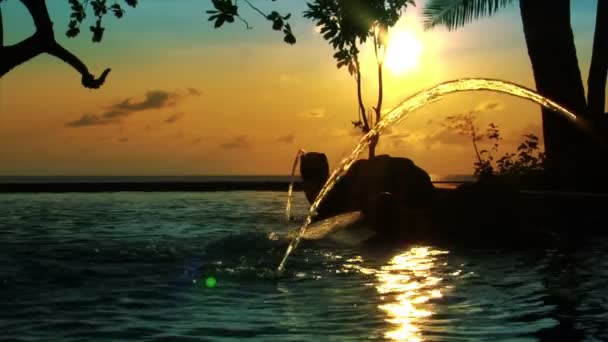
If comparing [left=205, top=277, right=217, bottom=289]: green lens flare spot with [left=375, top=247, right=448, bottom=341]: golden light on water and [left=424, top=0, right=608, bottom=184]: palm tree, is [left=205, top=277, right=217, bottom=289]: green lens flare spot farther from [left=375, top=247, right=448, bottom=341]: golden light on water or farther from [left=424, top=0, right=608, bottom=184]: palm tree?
[left=424, top=0, right=608, bottom=184]: palm tree

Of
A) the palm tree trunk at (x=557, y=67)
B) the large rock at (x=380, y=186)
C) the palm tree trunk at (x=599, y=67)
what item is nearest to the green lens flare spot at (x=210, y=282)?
the large rock at (x=380, y=186)

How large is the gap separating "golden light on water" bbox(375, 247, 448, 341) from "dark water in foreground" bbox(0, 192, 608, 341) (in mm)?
17

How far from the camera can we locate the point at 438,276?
11961 millimetres

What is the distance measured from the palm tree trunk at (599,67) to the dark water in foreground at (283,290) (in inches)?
374

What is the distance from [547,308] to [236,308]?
319cm

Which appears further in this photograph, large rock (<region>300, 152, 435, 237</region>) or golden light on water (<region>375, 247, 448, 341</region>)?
large rock (<region>300, 152, 435, 237</region>)

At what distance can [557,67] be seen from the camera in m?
23.9

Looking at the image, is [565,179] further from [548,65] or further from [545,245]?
[545,245]

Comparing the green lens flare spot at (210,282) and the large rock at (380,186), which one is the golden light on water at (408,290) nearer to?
the green lens flare spot at (210,282)

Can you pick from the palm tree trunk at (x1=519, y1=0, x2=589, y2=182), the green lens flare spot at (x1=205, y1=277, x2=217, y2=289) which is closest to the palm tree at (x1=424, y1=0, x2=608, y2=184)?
the palm tree trunk at (x1=519, y1=0, x2=589, y2=182)

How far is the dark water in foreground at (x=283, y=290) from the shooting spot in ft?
26.8

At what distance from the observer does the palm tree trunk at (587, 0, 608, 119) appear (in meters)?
24.1

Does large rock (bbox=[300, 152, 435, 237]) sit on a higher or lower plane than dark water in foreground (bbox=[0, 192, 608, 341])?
higher

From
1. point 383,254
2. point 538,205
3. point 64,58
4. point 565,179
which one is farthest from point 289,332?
point 565,179
